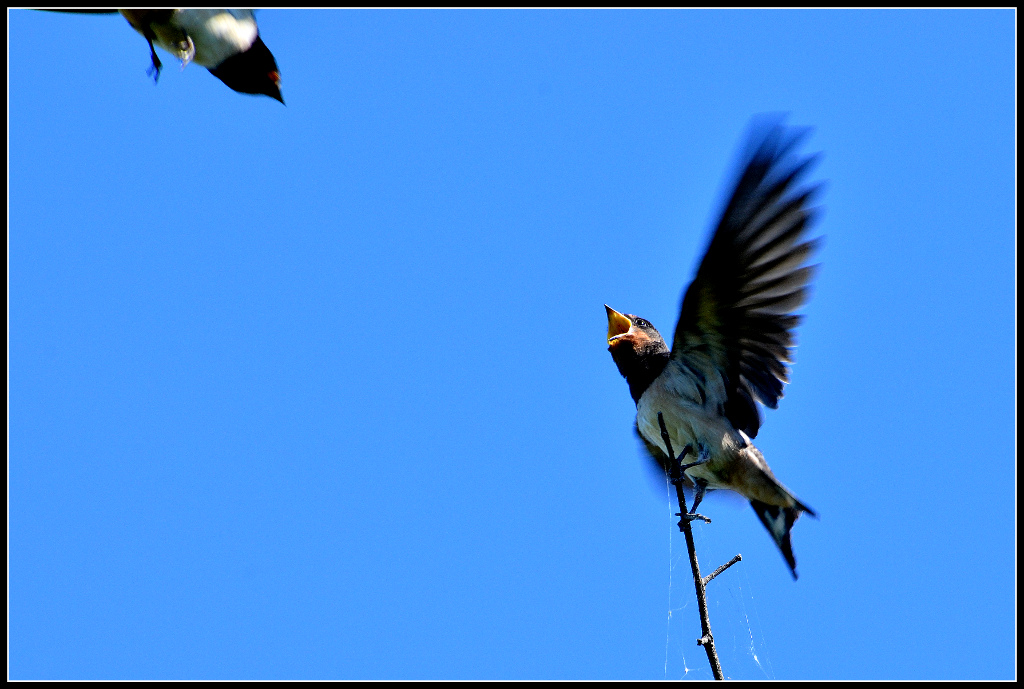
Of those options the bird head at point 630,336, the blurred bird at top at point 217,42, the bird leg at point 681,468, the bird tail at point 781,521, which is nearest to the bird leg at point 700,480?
the bird leg at point 681,468

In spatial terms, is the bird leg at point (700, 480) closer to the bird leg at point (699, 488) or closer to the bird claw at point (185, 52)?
the bird leg at point (699, 488)

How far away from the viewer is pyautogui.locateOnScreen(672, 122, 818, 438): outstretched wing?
3.18m

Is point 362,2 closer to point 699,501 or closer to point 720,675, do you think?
point 699,501

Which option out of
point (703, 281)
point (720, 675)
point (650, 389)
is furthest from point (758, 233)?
Answer: point (720, 675)

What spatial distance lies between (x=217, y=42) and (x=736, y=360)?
240 centimetres

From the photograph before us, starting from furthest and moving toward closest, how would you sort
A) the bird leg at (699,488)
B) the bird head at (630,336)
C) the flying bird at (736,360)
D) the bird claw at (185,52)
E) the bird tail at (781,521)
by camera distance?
the bird head at (630,336), the bird tail at (781,521), the bird leg at (699,488), the flying bird at (736,360), the bird claw at (185,52)

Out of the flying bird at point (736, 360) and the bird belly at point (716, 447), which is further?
the bird belly at point (716, 447)

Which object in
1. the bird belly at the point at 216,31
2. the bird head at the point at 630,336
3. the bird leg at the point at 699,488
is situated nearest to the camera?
the bird belly at the point at 216,31

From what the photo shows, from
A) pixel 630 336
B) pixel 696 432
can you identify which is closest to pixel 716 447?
pixel 696 432

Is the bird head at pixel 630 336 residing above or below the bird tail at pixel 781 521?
above

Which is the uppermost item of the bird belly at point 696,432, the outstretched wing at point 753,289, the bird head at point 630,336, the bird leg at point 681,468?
the bird head at point 630,336

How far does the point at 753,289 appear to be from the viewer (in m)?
3.65

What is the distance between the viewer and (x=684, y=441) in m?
3.84

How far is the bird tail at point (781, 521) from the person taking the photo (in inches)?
151
